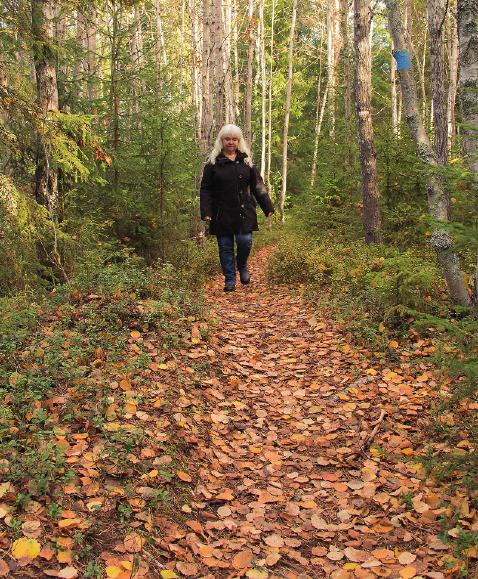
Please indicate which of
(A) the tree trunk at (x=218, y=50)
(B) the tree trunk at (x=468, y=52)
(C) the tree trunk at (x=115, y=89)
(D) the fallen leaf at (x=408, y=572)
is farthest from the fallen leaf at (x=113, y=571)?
(A) the tree trunk at (x=218, y=50)

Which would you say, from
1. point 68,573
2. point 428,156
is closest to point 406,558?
point 68,573

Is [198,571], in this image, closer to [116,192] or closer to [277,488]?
[277,488]

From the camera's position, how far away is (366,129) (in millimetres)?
9188

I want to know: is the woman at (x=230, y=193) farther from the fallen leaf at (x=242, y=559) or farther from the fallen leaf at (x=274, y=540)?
the fallen leaf at (x=242, y=559)

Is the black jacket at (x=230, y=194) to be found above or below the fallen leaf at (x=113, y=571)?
above

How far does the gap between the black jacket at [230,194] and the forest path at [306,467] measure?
203 cm

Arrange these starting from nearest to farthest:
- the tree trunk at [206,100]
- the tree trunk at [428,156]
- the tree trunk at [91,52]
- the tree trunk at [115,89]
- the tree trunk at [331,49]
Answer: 1. the tree trunk at [428,156]
2. the tree trunk at [91,52]
3. the tree trunk at [115,89]
4. the tree trunk at [206,100]
5. the tree trunk at [331,49]

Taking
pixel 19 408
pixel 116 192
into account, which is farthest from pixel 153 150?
pixel 19 408

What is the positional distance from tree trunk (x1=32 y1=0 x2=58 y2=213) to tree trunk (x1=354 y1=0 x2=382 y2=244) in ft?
16.0

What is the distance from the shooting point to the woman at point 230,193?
762cm

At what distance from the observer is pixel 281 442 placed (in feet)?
14.4

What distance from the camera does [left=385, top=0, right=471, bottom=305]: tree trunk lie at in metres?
5.64

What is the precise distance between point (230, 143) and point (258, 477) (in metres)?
5.03

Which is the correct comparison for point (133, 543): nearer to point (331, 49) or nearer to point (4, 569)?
point (4, 569)
